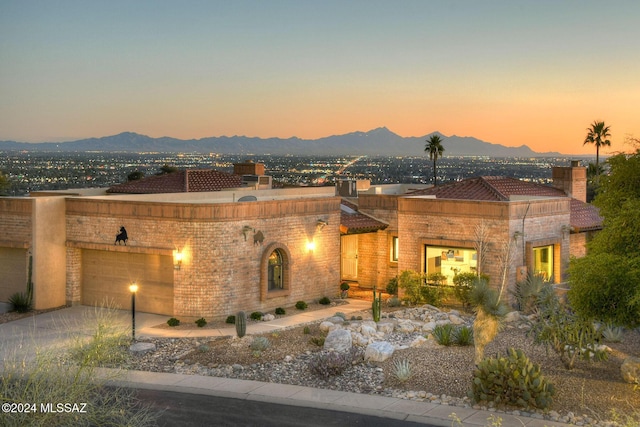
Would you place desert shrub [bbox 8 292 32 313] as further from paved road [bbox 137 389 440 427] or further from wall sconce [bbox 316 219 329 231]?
paved road [bbox 137 389 440 427]

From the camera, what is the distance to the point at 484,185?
1268 inches

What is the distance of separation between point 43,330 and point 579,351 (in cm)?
1525

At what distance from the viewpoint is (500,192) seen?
3159cm

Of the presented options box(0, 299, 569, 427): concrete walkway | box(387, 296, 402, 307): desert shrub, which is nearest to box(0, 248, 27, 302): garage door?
box(0, 299, 569, 427): concrete walkway

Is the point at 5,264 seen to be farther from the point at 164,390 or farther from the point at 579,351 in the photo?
the point at 579,351

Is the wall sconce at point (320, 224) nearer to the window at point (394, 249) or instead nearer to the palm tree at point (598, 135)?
the window at point (394, 249)

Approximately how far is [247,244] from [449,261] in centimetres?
753

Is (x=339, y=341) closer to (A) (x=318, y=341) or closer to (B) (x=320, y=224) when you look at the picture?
(A) (x=318, y=341)

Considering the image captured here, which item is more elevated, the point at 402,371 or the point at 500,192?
the point at 500,192

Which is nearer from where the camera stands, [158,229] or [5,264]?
[158,229]

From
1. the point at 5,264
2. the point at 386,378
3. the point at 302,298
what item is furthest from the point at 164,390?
the point at 5,264

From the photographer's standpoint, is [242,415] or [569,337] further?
[569,337]

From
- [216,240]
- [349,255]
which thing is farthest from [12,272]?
[349,255]

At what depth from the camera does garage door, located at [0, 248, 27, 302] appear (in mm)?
28594
